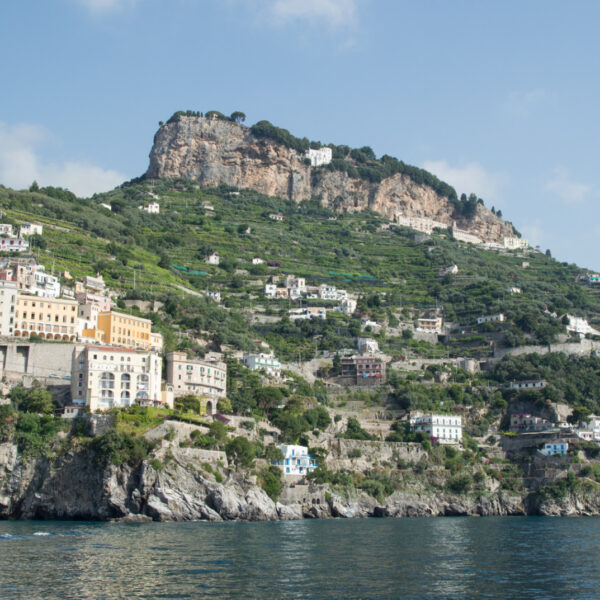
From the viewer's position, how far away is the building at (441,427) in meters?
79.0

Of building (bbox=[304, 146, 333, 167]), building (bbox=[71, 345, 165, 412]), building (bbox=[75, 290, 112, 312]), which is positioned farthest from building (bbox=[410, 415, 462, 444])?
building (bbox=[304, 146, 333, 167])

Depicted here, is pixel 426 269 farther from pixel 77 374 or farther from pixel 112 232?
pixel 77 374

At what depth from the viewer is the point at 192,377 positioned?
71.4m

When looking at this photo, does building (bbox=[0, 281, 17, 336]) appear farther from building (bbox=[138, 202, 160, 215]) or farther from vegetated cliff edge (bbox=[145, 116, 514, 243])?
vegetated cliff edge (bbox=[145, 116, 514, 243])

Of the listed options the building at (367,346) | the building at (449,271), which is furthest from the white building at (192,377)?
the building at (449,271)

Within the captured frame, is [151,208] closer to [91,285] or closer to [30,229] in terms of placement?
[30,229]

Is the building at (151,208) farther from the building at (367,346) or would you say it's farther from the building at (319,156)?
the building at (367,346)

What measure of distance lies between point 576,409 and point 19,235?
200 feet

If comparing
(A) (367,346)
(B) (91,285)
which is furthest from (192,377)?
(A) (367,346)

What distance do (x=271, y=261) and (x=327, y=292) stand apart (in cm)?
1346

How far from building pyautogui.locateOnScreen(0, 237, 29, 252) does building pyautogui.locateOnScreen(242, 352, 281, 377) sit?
1036 inches

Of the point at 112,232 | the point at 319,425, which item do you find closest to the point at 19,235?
the point at 112,232

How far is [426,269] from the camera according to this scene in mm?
136625

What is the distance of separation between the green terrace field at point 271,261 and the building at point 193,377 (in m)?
14.5
